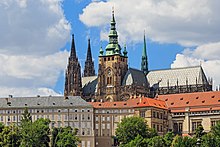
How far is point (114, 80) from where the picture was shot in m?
177

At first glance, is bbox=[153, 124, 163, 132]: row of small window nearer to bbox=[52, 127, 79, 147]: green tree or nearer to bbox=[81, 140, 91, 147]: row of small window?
bbox=[81, 140, 91, 147]: row of small window

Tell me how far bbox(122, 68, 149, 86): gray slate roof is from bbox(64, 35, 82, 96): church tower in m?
17.1

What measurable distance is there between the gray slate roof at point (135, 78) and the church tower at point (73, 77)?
17.1m

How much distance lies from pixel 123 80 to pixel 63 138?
55260 millimetres

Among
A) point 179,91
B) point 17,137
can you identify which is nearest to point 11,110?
point 17,137

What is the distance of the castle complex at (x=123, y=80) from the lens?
173375 mm

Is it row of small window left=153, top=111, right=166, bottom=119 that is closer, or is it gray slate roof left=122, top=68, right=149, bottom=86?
row of small window left=153, top=111, right=166, bottom=119

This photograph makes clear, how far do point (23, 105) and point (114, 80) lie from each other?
35159 millimetres

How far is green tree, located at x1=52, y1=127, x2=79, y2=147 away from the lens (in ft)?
404

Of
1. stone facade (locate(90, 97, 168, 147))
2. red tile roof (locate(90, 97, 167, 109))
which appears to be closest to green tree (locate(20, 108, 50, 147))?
stone facade (locate(90, 97, 168, 147))

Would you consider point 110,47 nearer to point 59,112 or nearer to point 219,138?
point 59,112

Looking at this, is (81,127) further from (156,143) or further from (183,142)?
(183,142)

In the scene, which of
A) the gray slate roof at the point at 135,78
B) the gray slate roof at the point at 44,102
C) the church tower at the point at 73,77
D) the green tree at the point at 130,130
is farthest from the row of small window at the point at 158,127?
the church tower at the point at 73,77

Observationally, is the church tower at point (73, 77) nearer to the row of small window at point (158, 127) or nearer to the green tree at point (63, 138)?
the row of small window at point (158, 127)
